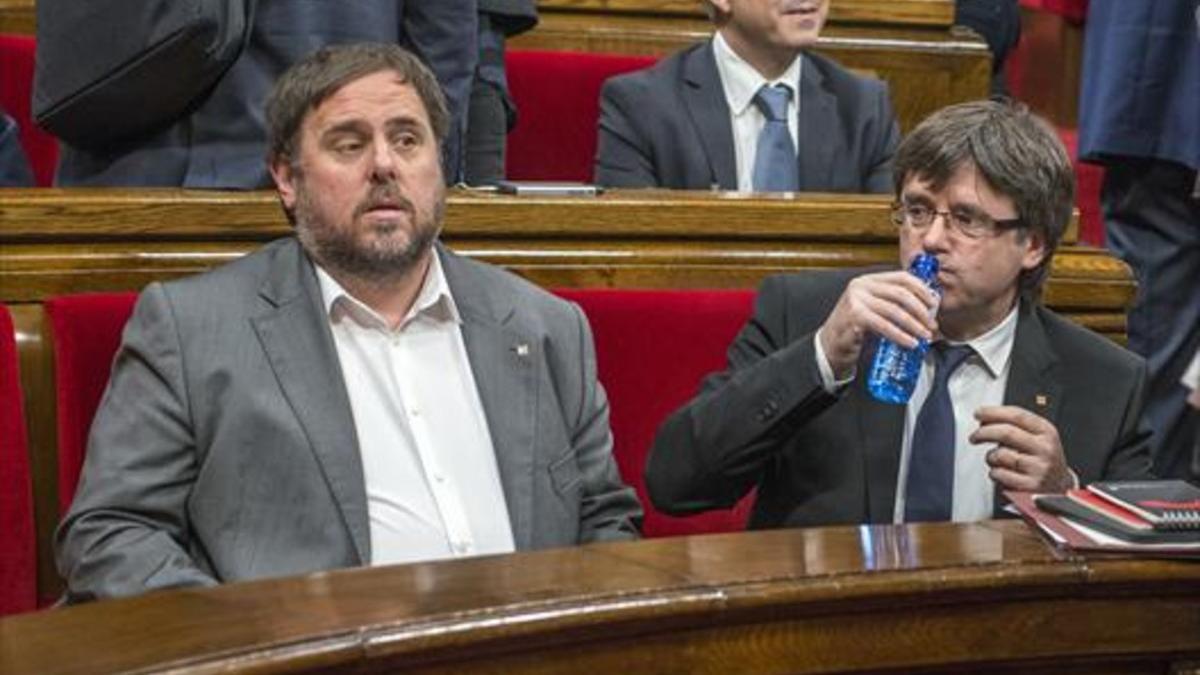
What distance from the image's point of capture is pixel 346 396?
1654 millimetres

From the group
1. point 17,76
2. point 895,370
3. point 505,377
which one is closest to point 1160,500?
point 895,370

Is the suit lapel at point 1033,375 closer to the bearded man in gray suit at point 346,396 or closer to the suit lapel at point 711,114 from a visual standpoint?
the bearded man in gray suit at point 346,396

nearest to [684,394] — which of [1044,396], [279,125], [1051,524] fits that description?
[1044,396]

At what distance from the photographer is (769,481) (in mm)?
1838

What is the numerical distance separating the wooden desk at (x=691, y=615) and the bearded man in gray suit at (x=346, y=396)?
12.5 inches

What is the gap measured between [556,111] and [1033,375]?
106 centimetres

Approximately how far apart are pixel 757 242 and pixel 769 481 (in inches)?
11.9

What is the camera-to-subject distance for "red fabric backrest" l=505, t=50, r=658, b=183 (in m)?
2.76

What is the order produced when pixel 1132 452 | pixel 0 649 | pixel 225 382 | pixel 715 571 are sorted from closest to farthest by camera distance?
1. pixel 0 649
2. pixel 715 571
3. pixel 225 382
4. pixel 1132 452

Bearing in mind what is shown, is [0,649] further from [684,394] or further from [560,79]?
[560,79]

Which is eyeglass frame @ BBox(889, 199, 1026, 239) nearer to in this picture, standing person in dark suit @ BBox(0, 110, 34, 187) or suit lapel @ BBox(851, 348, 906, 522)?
suit lapel @ BBox(851, 348, 906, 522)

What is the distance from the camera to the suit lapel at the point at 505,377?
1.70m

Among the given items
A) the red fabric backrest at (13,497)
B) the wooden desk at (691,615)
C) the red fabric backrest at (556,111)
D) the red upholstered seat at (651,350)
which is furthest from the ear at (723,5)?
the wooden desk at (691,615)

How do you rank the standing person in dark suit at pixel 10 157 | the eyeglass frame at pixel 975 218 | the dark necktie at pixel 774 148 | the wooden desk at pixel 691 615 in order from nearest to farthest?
the wooden desk at pixel 691 615
the eyeglass frame at pixel 975 218
the standing person in dark suit at pixel 10 157
the dark necktie at pixel 774 148
